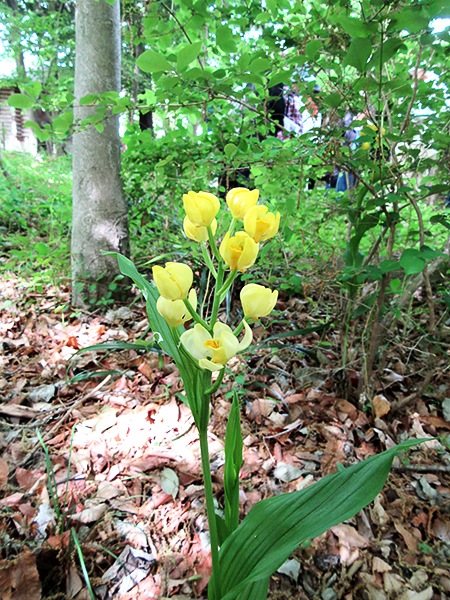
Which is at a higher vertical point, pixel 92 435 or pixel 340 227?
pixel 340 227

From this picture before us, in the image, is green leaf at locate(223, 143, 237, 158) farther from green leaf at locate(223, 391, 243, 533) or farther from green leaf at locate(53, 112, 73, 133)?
green leaf at locate(223, 391, 243, 533)

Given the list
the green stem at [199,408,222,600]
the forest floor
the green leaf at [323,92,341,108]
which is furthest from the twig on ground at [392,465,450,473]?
the green leaf at [323,92,341,108]

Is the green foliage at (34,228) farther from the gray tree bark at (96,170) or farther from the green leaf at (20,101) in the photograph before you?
the green leaf at (20,101)

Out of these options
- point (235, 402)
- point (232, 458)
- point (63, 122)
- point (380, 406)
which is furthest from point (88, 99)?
point (380, 406)

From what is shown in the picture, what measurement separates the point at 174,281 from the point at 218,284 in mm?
113

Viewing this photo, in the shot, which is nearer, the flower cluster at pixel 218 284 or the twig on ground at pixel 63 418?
the flower cluster at pixel 218 284

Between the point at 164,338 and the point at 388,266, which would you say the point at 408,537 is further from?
the point at 164,338

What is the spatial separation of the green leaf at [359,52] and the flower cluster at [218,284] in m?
0.56

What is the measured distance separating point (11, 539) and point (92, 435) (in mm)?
437

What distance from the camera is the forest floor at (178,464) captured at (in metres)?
0.91

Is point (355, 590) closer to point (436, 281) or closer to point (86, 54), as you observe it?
point (436, 281)

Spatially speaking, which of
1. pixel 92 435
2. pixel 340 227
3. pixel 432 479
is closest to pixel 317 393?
pixel 432 479

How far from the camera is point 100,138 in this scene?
2076mm

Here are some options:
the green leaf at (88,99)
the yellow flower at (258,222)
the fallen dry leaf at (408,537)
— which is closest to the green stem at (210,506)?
the yellow flower at (258,222)
